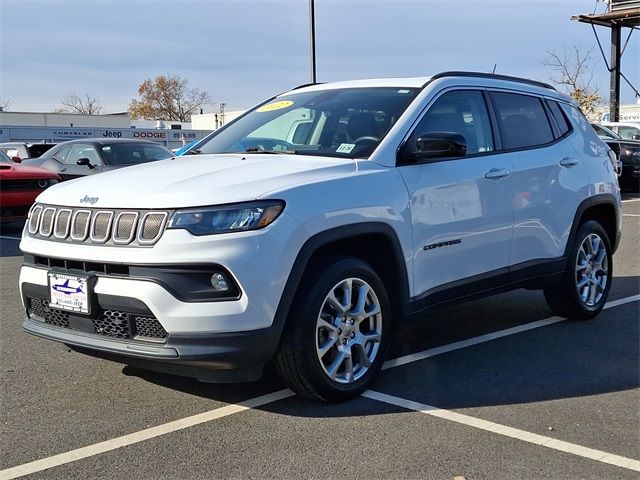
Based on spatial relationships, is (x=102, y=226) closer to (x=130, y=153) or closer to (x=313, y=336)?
(x=313, y=336)

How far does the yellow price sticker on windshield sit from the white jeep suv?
2 centimetres

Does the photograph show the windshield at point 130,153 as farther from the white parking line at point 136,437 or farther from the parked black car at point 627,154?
the parked black car at point 627,154

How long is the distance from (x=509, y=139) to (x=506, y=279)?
1029 millimetres

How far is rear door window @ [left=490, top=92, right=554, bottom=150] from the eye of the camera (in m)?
5.37

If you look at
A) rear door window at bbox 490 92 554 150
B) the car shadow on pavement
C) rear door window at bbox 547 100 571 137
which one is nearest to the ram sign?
rear door window at bbox 547 100 571 137

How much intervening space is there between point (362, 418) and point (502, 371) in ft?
4.08

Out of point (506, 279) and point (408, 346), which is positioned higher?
point (506, 279)

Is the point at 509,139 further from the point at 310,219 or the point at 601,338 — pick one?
the point at 310,219

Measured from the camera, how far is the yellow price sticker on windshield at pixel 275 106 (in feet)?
17.5

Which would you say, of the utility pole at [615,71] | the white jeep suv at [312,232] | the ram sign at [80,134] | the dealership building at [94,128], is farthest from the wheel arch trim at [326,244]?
the utility pole at [615,71]

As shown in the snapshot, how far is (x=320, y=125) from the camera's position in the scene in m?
4.91

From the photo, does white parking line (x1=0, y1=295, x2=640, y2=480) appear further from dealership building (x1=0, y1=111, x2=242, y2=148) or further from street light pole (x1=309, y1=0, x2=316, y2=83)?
dealership building (x1=0, y1=111, x2=242, y2=148)

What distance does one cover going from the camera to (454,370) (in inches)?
185

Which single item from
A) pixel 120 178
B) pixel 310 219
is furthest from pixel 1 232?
pixel 310 219
